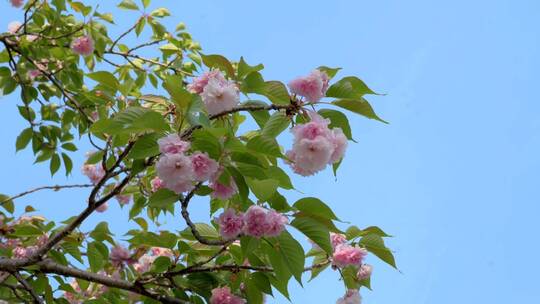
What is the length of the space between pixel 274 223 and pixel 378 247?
421 millimetres

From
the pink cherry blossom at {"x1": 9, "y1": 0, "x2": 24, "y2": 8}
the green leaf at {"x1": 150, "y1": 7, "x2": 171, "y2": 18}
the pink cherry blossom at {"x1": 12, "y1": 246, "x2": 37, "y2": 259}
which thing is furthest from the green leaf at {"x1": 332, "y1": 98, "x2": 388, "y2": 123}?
the pink cherry blossom at {"x1": 9, "y1": 0, "x2": 24, "y2": 8}

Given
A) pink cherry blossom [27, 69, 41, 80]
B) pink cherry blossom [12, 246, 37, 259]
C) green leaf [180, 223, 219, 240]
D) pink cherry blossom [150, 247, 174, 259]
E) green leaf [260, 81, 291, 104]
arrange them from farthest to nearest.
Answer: pink cherry blossom [27, 69, 41, 80], pink cherry blossom [150, 247, 174, 259], pink cherry blossom [12, 246, 37, 259], green leaf [180, 223, 219, 240], green leaf [260, 81, 291, 104]

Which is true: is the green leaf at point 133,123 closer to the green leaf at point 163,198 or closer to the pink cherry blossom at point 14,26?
the green leaf at point 163,198

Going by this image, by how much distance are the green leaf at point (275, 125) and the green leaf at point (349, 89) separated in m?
0.14

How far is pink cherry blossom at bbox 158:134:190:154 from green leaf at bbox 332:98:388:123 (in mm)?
455

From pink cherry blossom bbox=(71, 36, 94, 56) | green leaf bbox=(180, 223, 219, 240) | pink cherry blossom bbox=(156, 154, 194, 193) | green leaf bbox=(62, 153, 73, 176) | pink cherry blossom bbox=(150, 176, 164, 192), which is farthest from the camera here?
pink cherry blossom bbox=(71, 36, 94, 56)

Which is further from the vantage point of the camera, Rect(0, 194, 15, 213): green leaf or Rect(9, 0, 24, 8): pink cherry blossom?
Rect(9, 0, 24, 8): pink cherry blossom

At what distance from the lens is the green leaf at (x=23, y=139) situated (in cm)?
323

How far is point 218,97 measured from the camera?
1409 mm

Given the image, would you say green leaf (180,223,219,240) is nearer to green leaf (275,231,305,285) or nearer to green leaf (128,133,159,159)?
green leaf (275,231,305,285)

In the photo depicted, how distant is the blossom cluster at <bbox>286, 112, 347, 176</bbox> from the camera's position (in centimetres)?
138

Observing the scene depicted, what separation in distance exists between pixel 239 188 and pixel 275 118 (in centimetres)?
22

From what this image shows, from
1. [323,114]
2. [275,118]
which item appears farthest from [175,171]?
[323,114]

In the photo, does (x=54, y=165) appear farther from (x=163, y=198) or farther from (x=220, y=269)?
(x=163, y=198)
